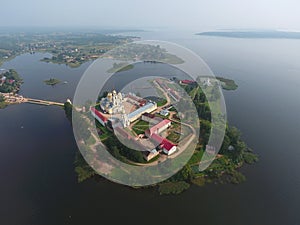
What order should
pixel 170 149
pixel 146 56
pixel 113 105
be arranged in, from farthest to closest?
pixel 146 56, pixel 113 105, pixel 170 149

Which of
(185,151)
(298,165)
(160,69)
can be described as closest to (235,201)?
(185,151)

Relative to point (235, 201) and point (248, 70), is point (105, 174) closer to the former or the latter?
point (235, 201)

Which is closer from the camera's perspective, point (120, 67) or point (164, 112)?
point (164, 112)

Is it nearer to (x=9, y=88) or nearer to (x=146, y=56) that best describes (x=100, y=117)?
(x=9, y=88)

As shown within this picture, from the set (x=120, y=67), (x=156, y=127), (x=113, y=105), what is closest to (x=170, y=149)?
(x=156, y=127)

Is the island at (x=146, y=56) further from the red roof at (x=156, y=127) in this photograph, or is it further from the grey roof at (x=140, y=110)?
the red roof at (x=156, y=127)

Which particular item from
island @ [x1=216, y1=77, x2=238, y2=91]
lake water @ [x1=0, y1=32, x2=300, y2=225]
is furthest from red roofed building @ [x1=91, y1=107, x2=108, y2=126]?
island @ [x1=216, y1=77, x2=238, y2=91]

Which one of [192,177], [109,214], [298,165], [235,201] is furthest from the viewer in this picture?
[298,165]

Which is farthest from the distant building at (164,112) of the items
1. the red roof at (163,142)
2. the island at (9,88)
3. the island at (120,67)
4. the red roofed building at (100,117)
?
the island at (120,67)
